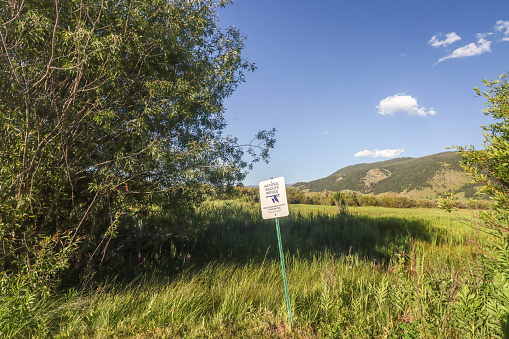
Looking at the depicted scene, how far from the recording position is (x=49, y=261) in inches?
151

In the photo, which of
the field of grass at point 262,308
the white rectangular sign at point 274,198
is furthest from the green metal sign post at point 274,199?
the field of grass at point 262,308

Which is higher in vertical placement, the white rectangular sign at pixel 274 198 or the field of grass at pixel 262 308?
the white rectangular sign at pixel 274 198

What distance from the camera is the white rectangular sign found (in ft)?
12.5

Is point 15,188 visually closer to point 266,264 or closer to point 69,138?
point 69,138

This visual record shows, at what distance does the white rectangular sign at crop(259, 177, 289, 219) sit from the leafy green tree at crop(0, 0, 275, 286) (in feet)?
3.75

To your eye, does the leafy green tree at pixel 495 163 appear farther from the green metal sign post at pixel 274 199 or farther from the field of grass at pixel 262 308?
the green metal sign post at pixel 274 199

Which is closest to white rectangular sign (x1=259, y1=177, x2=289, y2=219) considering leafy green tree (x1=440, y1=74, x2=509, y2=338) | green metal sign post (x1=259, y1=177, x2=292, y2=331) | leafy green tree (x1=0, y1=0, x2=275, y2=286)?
green metal sign post (x1=259, y1=177, x2=292, y2=331)

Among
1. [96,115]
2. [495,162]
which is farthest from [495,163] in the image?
[96,115]

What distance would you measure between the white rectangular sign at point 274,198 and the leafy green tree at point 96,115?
1.14m

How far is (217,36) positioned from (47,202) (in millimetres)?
4947

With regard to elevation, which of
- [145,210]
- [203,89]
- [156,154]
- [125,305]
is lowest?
[125,305]

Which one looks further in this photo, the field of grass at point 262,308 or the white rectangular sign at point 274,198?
the white rectangular sign at point 274,198

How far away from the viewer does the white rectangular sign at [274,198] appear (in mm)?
3803

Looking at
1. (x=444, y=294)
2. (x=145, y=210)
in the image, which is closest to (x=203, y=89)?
(x=145, y=210)
